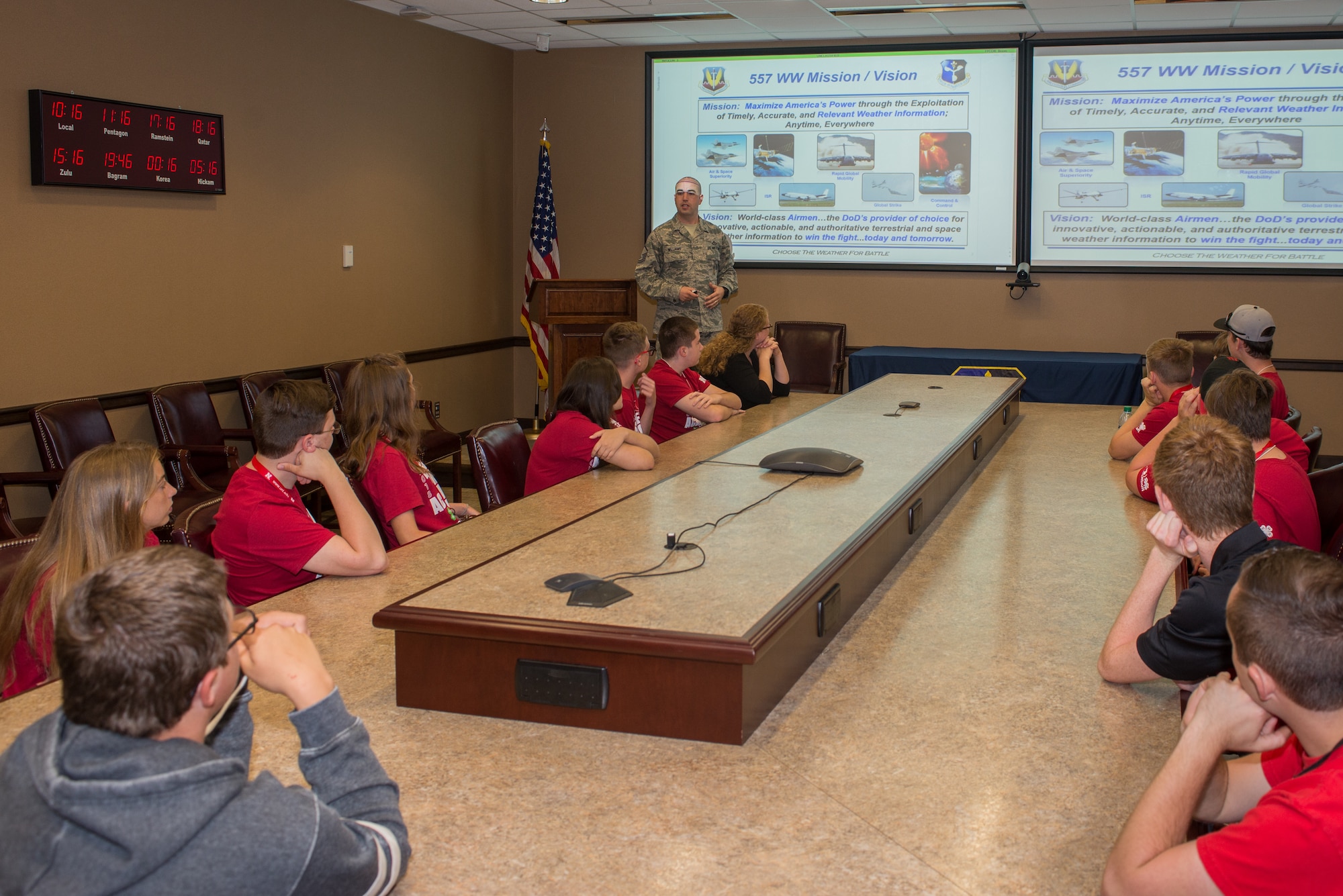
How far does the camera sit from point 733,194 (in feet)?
27.5

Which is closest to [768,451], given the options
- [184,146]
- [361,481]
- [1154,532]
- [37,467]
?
[361,481]

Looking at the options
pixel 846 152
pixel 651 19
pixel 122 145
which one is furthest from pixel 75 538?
pixel 846 152

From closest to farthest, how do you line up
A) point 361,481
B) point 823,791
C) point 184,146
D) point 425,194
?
point 823,791, point 361,481, point 184,146, point 425,194

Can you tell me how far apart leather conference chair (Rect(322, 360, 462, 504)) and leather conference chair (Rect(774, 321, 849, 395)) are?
7.88 feet

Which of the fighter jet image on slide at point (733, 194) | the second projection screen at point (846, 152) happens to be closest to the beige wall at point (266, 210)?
Answer: the second projection screen at point (846, 152)

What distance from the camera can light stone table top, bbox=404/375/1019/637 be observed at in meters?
1.79

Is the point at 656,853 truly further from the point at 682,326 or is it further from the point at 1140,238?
the point at 1140,238

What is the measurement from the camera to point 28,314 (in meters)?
4.73

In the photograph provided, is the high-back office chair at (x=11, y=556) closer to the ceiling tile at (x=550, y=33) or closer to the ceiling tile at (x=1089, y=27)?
the ceiling tile at (x=550, y=33)

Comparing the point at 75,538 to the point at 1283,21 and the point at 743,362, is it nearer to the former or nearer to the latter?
the point at 743,362

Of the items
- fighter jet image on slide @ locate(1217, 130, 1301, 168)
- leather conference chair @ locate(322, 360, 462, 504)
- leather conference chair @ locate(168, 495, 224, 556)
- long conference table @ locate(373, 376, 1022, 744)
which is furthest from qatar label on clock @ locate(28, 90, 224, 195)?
fighter jet image on slide @ locate(1217, 130, 1301, 168)

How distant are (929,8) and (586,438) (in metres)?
4.62

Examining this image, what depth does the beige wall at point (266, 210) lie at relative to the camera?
4781mm

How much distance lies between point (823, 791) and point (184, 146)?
5002 millimetres
